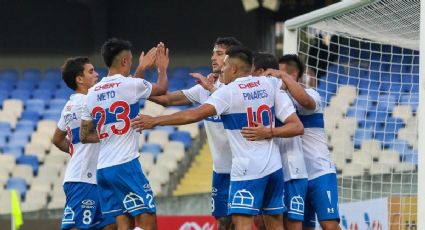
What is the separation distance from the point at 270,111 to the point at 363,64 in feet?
27.5

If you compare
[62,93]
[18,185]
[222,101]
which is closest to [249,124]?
[222,101]

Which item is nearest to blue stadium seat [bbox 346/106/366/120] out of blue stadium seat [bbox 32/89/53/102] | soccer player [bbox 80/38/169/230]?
soccer player [bbox 80/38/169/230]

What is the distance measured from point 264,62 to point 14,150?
448 inches

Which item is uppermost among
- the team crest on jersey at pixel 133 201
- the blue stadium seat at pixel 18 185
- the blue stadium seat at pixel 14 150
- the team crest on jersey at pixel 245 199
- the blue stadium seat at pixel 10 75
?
the blue stadium seat at pixel 10 75

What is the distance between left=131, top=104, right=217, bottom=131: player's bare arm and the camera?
9.59m

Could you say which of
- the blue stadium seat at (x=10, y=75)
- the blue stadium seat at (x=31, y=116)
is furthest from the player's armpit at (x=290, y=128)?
the blue stadium seat at (x=10, y=75)

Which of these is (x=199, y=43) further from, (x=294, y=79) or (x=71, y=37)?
(x=294, y=79)

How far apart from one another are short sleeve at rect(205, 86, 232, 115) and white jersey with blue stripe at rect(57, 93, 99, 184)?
5.37 ft

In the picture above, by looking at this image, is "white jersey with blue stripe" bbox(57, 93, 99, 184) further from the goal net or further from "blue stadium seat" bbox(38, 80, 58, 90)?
"blue stadium seat" bbox(38, 80, 58, 90)

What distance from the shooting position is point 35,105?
23.0 meters

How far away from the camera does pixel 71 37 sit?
2600 cm

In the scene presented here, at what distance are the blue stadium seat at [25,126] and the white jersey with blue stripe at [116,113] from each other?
11982 millimetres

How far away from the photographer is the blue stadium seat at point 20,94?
2370 centimetres

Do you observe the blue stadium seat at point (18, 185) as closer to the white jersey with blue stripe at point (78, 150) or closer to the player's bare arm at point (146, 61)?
the white jersey with blue stripe at point (78, 150)
